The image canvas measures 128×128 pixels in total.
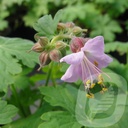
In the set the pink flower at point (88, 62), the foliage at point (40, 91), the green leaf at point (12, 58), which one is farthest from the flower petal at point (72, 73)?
the green leaf at point (12, 58)

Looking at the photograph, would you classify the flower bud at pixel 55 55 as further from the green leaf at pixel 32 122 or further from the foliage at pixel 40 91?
the green leaf at pixel 32 122

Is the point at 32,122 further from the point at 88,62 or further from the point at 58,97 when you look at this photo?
the point at 88,62

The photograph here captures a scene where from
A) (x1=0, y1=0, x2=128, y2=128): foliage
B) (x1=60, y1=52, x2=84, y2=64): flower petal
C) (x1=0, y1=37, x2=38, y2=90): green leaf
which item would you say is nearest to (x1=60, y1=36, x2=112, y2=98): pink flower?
(x1=60, y1=52, x2=84, y2=64): flower petal

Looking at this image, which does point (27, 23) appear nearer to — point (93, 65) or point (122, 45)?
point (122, 45)

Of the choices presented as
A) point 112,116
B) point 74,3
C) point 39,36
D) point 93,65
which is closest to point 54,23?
point 39,36

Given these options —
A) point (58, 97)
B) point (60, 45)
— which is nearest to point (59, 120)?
point (58, 97)

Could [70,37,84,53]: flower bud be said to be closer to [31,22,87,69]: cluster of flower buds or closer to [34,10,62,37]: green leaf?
[31,22,87,69]: cluster of flower buds

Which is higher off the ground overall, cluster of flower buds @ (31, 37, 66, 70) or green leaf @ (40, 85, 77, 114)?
cluster of flower buds @ (31, 37, 66, 70)
